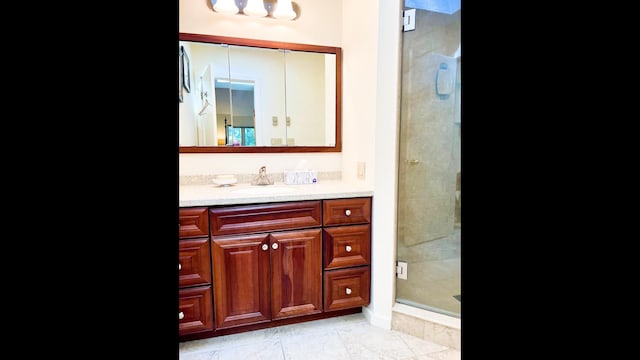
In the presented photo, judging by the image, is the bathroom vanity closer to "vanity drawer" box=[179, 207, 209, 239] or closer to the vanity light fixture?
"vanity drawer" box=[179, 207, 209, 239]

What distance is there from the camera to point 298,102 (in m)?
2.45

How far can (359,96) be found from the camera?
2242mm

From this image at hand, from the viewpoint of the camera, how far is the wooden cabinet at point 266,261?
5.89 feet

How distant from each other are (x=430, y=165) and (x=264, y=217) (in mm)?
1087

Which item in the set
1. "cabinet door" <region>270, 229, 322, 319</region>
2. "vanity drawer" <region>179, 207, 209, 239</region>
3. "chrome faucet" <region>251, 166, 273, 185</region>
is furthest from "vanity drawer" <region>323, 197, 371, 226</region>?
"vanity drawer" <region>179, 207, 209, 239</region>

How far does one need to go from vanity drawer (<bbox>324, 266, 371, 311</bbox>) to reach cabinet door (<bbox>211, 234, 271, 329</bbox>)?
0.38 meters

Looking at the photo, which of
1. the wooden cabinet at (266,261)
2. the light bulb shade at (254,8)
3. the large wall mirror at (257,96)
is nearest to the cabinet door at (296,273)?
the wooden cabinet at (266,261)

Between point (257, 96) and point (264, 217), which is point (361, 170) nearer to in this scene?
point (264, 217)

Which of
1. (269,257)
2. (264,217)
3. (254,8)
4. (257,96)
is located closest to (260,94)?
(257,96)
